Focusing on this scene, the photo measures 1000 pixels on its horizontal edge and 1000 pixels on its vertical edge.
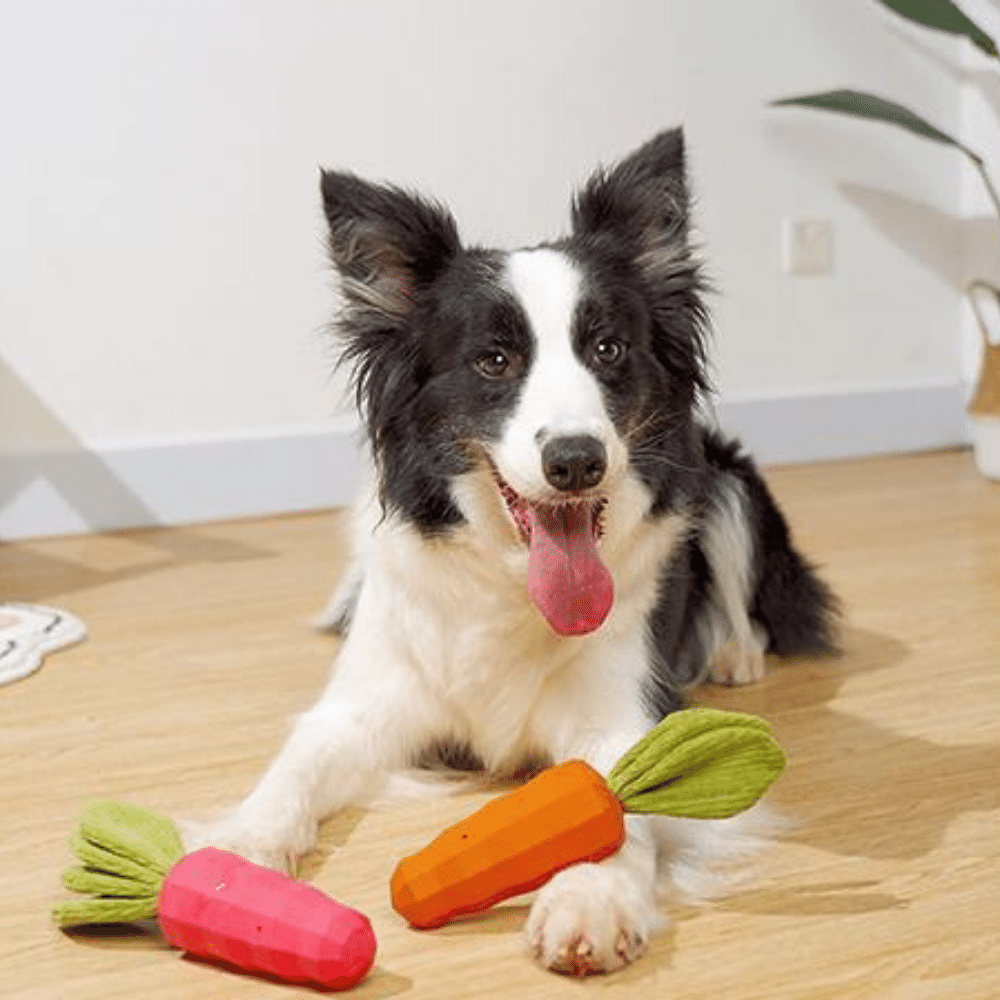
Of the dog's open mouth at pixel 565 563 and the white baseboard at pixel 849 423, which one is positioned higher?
the dog's open mouth at pixel 565 563

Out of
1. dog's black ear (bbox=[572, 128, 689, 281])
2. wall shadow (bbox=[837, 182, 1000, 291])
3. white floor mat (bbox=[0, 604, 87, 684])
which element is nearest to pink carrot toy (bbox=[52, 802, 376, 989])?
dog's black ear (bbox=[572, 128, 689, 281])

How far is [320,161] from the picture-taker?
4277 mm

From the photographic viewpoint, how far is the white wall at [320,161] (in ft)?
13.2

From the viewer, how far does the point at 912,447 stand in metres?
5.10

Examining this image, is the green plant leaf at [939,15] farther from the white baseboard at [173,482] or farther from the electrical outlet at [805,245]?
the white baseboard at [173,482]

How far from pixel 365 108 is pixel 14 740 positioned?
236 cm

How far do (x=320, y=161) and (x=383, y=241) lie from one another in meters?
2.23

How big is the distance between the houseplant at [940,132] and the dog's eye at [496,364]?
8.81 ft

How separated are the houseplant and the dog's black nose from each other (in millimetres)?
2842

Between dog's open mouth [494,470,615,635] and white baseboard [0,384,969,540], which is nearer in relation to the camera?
dog's open mouth [494,470,615,635]

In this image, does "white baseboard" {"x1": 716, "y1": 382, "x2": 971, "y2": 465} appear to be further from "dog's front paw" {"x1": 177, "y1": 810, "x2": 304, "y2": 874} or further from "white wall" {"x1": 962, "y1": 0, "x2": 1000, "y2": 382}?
"dog's front paw" {"x1": 177, "y1": 810, "x2": 304, "y2": 874}

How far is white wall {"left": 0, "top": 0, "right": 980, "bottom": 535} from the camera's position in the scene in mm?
4027

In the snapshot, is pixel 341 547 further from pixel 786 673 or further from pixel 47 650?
pixel 786 673

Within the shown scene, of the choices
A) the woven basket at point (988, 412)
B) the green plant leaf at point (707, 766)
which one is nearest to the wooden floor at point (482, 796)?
the green plant leaf at point (707, 766)
